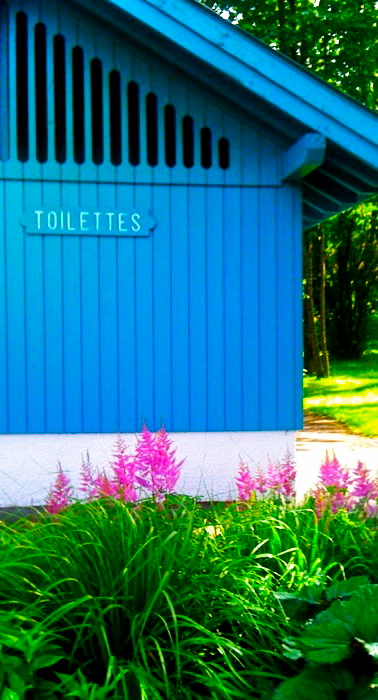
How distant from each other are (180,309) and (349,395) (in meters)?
14.9

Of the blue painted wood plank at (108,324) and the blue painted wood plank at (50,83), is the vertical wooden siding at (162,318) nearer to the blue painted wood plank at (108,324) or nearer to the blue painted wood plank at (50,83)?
the blue painted wood plank at (108,324)

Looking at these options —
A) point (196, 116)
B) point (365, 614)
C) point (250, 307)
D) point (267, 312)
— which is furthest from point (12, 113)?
point (365, 614)

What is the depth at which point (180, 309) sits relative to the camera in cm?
801

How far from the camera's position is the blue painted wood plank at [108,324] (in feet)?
26.0

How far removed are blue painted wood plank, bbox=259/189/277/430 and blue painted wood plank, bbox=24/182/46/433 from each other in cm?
189

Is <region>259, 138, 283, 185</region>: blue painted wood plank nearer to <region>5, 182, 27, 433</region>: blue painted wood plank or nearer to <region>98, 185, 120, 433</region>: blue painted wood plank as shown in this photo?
<region>98, 185, 120, 433</region>: blue painted wood plank

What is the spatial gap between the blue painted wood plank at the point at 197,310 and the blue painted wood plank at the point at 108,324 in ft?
2.14

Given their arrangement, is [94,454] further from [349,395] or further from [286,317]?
[349,395]

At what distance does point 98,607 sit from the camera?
3.18 m

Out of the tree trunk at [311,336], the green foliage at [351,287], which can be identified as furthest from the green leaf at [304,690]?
the green foliage at [351,287]

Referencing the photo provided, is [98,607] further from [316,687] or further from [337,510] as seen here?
[337,510]

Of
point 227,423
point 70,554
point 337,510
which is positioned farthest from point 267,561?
point 227,423

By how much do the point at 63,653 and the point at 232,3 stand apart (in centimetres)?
1861

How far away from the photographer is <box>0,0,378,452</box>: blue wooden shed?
7.85m
